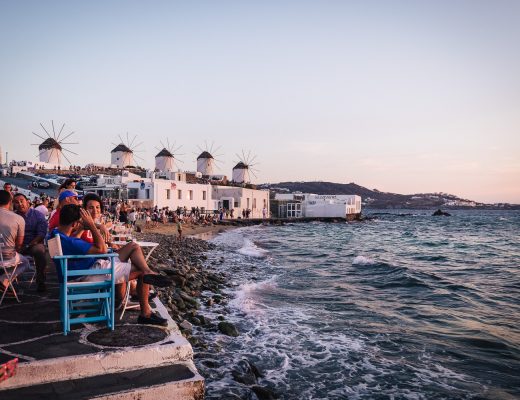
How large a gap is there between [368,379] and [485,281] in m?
12.6

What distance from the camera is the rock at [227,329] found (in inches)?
301

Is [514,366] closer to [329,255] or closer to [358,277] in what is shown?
[358,277]

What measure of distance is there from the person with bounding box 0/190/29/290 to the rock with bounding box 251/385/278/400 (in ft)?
12.8

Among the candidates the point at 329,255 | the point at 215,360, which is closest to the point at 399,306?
the point at 215,360

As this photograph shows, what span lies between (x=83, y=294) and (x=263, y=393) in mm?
2749

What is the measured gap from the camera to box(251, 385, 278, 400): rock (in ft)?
17.0

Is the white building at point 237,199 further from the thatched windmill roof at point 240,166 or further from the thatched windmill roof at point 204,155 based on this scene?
the thatched windmill roof at point 204,155

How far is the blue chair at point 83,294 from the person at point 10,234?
152 centimetres

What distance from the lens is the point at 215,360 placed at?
6195 mm

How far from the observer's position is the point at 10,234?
5625mm

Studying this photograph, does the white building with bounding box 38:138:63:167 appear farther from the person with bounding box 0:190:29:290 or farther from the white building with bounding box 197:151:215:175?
the person with bounding box 0:190:29:290

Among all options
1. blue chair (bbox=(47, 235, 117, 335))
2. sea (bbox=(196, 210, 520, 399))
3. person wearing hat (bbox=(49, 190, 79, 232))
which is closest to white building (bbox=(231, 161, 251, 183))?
sea (bbox=(196, 210, 520, 399))

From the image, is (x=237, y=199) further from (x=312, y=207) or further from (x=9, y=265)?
(x=9, y=265)

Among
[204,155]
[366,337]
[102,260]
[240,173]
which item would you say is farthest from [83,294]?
[204,155]
